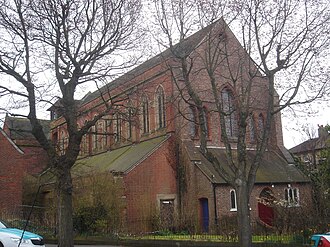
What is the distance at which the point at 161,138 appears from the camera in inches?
1309

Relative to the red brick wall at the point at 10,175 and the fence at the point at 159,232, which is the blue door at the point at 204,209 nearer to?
the fence at the point at 159,232

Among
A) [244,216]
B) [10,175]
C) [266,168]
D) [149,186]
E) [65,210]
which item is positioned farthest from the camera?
[10,175]

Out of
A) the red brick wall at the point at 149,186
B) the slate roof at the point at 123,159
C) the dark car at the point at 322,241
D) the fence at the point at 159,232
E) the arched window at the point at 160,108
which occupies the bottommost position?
the fence at the point at 159,232

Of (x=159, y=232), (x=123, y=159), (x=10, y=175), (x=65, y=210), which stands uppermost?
(x=123, y=159)

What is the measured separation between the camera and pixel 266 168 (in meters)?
33.5

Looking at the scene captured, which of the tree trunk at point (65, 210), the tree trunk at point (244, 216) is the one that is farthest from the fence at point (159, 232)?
the tree trunk at point (244, 216)

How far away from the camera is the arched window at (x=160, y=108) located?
34.2 m

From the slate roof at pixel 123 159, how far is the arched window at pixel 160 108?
1.27 meters

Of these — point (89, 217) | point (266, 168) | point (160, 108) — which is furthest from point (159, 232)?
point (160, 108)

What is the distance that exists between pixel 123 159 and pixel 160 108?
4.89m

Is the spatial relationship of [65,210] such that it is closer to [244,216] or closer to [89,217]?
[244,216]

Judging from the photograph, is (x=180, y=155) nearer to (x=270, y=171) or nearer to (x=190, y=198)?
(x=190, y=198)

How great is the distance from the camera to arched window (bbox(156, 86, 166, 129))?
34219 mm

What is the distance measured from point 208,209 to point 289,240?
13043mm
